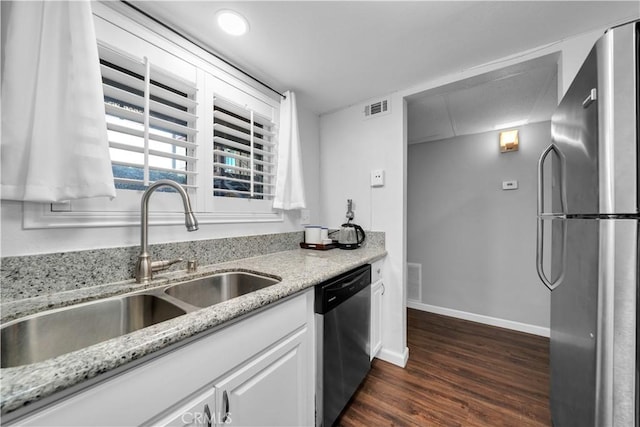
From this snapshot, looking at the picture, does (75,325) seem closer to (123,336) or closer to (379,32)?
(123,336)

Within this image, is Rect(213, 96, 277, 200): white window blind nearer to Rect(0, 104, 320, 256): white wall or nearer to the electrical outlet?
Rect(0, 104, 320, 256): white wall

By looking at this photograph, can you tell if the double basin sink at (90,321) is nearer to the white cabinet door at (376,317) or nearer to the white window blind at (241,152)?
the white window blind at (241,152)

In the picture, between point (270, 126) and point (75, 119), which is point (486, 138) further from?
point (75, 119)

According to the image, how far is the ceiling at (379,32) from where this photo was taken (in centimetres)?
114

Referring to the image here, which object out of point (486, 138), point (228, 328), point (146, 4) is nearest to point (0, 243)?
point (228, 328)

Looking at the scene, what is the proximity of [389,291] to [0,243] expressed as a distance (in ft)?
6.89

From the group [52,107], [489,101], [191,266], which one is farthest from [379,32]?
[191,266]

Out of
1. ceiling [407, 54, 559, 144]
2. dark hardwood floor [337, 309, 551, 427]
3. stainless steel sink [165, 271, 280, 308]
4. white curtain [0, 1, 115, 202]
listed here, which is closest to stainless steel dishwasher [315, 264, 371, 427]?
dark hardwood floor [337, 309, 551, 427]

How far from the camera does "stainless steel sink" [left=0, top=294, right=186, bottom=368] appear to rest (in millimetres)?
704

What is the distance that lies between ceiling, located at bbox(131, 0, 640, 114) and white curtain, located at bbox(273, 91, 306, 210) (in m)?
0.24

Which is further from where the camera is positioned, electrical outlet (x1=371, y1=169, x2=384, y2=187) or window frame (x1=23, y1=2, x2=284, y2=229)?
electrical outlet (x1=371, y1=169, x2=384, y2=187)

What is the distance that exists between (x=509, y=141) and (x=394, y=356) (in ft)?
7.95

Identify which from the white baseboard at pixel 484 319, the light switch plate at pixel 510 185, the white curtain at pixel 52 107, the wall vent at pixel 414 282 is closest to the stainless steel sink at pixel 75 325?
the white curtain at pixel 52 107

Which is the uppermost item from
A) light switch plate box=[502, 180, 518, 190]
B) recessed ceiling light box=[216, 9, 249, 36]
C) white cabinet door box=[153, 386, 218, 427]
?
recessed ceiling light box=[216, 9, 249, 36]
